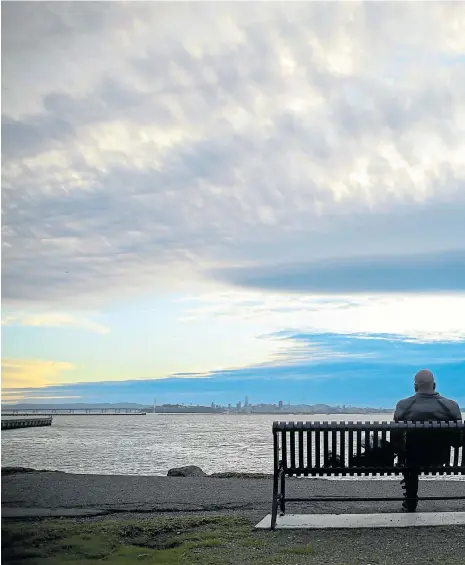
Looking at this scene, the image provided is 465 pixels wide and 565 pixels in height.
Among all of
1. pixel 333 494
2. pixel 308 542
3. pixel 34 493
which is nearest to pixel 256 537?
pixel 308 542

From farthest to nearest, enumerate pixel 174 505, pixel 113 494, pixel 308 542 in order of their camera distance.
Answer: pixel 113 494
pixel 174 505
pixel 308 542

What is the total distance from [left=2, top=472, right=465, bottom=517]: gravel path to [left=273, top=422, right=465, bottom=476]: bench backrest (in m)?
1.17

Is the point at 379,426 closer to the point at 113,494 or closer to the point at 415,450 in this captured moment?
the point at 415,450

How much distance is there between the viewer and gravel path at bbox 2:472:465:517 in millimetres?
9328

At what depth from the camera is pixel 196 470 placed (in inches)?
601

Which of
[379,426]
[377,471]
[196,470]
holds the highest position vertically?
[379,426]

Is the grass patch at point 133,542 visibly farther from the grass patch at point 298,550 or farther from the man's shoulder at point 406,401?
the man's shoulder at point 406,401

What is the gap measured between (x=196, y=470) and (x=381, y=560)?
31.2ft

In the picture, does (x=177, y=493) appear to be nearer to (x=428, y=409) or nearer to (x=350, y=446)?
(x=350, y=446)

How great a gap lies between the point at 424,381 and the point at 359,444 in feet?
3.51

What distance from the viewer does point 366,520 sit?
7727mm

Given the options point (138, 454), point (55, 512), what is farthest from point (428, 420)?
point (138, 454)

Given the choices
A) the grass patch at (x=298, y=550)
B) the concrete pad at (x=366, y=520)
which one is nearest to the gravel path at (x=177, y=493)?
the concrete pad at (x=366, y=520)

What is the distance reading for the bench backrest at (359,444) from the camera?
7.75 m
